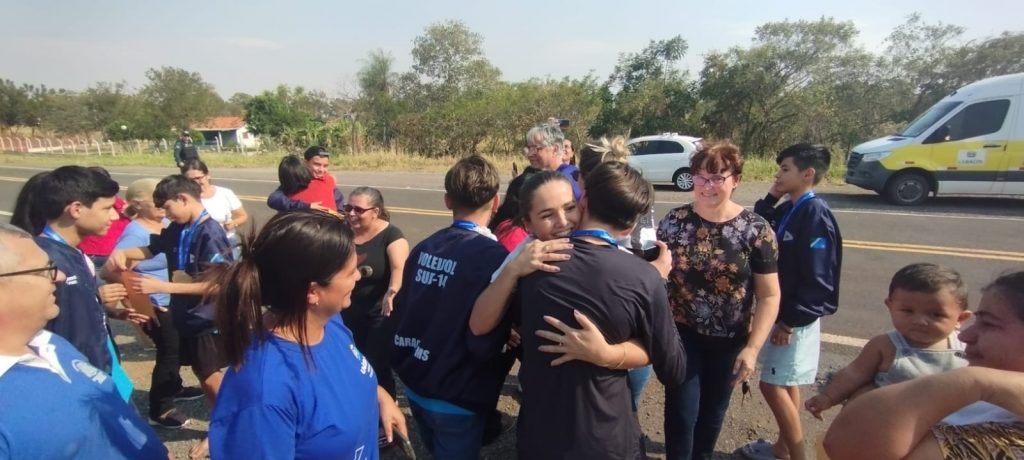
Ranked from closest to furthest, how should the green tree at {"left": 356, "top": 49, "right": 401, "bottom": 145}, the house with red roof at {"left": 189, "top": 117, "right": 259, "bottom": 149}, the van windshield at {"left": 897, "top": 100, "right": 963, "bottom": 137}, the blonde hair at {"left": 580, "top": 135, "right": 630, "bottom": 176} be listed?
the blonde hair at {"left": 580, "top": 135, "right": 630, "bottom": 176}
the van windshield at {"left": 897, "top": 100, "right": 963, "bottom": 137}
the green tree at {"left": 356, "top": 49, "right": 401, "bottom": 145}
the house with red roof at {"left": 189, "top": 117, "right": 259, "bottom": 149}

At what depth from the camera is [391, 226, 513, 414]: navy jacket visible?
2018mm

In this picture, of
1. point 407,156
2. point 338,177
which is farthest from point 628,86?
point 338,177

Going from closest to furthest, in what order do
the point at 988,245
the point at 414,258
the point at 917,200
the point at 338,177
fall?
the point at 414,258
the point at 988,245
the point at 917,200
the point at 338,177

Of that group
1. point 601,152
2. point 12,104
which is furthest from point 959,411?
point 12,104

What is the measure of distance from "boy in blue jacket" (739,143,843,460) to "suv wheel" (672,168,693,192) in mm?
11444

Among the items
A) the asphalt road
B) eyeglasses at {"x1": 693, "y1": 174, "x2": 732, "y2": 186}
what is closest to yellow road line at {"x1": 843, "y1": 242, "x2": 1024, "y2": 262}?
the asphalt road

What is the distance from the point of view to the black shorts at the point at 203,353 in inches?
119

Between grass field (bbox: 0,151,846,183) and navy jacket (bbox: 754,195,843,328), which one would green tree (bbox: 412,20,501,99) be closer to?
grass field (bbox: 0,151,846,183)

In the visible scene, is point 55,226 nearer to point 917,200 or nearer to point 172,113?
point 917,200

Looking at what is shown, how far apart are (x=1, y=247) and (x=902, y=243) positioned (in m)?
9.47

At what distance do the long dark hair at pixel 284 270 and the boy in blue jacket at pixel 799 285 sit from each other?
2.29m

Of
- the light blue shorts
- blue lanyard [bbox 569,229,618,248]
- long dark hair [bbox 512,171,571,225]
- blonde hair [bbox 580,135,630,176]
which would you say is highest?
blonde hair [bbox 580,135,630,176]

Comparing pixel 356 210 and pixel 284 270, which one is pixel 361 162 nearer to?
pixel 356 210

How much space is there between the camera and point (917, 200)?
1077cm
